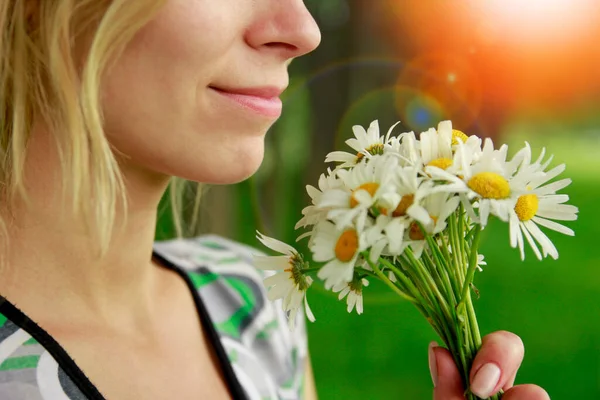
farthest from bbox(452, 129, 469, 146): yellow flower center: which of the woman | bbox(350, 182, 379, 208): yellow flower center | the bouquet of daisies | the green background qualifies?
Result: the green background

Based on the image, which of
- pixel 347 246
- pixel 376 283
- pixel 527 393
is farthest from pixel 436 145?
pixel 376 283

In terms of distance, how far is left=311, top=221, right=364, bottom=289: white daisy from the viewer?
0.48m

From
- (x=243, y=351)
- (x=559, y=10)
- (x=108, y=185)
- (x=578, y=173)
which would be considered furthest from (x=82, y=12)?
(x=578, y=173)

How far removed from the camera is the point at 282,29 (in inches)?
29.9

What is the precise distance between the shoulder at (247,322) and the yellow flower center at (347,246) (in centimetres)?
53

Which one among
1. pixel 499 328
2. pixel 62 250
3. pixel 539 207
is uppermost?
pixel 539 207

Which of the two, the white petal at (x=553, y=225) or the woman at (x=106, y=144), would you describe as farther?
the woman at (x=106, y=144)

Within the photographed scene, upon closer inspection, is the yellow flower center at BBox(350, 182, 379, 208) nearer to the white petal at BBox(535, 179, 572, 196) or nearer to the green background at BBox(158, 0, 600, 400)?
the white petal at BBox(535, 179, 572, 196)

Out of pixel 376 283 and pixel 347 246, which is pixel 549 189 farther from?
pixel 376 283

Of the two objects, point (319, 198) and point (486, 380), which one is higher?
point (319, 198)

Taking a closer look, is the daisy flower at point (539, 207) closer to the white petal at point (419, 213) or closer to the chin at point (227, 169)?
the white petal at point (419, 213)

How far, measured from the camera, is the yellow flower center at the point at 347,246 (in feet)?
1.60

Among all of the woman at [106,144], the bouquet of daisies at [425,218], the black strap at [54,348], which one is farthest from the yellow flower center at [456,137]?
the black strap at [54,348]

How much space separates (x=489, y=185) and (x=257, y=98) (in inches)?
14.3
